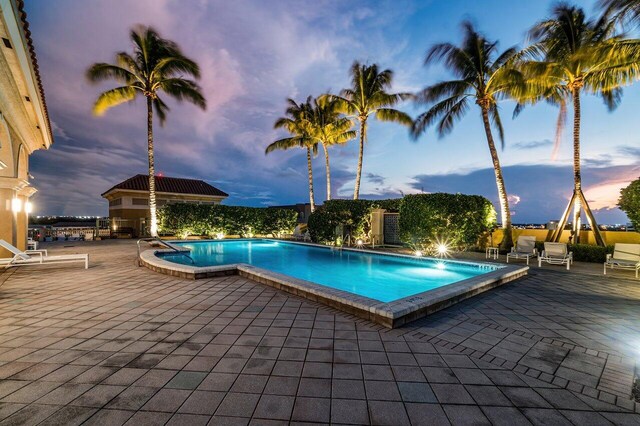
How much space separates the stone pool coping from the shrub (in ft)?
15.7

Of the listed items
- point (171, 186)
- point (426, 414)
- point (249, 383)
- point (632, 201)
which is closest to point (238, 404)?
point (249, 383)

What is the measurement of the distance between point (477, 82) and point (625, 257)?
950cm

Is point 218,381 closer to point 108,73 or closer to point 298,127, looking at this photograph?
point 108,73

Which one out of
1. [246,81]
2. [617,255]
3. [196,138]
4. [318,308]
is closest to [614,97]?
[617,255]

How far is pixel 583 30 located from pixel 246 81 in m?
17.7

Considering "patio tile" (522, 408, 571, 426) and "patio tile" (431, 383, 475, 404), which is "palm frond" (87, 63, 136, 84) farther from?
"patio tile" (522, 408, 571, 426)

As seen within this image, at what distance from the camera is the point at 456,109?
14.6 metres

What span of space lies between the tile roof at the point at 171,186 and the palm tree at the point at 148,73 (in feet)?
34.4

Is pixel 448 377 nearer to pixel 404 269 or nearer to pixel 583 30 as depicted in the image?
pixel 404 269

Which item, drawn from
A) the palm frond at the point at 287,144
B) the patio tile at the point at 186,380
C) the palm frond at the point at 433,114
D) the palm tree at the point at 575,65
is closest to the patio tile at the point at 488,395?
the patio tile at the point at 186,380

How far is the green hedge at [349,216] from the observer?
16.1m

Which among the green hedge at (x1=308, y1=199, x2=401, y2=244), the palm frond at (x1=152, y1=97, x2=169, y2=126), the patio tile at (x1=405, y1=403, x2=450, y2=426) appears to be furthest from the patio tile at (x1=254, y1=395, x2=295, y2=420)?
the palm frond at (x1=152, y1=97, x2=169, y2=126)

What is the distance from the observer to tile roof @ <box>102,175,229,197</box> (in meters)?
24.6

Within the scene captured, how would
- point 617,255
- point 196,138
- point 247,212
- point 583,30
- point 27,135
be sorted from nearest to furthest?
point 617,255 → point 27,135 → point 583,30 → point 247,212 → point 196,138
